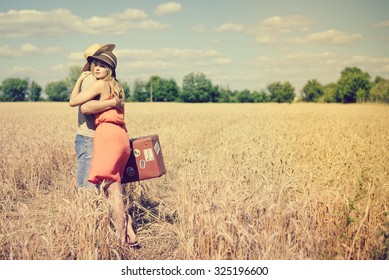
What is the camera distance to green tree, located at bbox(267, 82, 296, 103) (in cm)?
8025

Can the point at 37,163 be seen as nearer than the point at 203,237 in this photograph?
No

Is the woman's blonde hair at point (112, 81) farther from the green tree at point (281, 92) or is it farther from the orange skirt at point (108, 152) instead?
the green tree at point (281, 92)

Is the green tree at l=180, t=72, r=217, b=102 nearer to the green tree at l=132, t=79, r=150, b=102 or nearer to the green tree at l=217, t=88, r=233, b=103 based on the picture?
the green tree at l=217, t=88, r=233, b=103

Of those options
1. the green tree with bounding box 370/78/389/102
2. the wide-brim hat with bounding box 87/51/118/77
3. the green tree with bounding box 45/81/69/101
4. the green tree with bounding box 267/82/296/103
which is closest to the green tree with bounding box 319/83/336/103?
the green tree with bounding box 267/82/296/103

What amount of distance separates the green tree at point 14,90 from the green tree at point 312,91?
65.1 metres

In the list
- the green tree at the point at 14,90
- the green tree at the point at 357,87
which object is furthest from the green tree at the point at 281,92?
the green tree at the point at 14,90

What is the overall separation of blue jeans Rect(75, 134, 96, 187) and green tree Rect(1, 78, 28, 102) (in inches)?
647

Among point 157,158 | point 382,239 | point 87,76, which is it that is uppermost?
point 87,76

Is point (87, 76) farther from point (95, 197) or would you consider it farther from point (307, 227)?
point (307, 227)

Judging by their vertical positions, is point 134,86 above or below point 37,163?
above

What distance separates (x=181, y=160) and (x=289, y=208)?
4.56 meters

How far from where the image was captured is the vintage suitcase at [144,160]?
374 cm
